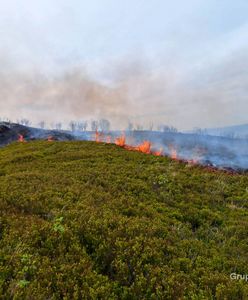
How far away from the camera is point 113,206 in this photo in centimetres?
1163

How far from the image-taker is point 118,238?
816 centimetres

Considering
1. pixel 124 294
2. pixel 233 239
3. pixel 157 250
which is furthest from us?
pixel 233 239

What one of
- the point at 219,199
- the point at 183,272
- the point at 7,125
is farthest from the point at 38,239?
the point at 7,125

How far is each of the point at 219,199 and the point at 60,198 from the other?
28.4ft

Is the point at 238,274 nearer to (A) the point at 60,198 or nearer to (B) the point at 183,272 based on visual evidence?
(B) the point at 183,272

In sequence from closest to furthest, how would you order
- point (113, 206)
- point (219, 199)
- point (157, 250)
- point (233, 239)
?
point (157, 250)
point (233, 239)
point (113, 206)
point (219, 199)

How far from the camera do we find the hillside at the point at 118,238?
6.20m

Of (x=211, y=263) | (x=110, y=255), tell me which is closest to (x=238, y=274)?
(x=211, y=263)

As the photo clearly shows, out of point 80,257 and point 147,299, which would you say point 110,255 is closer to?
point 80,257

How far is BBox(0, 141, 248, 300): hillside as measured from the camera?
620cm

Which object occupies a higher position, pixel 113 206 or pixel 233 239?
pixel 113 206

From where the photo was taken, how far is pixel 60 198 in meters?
11.7

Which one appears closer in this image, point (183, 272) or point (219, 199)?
point (183, 272)

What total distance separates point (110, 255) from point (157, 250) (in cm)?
142
